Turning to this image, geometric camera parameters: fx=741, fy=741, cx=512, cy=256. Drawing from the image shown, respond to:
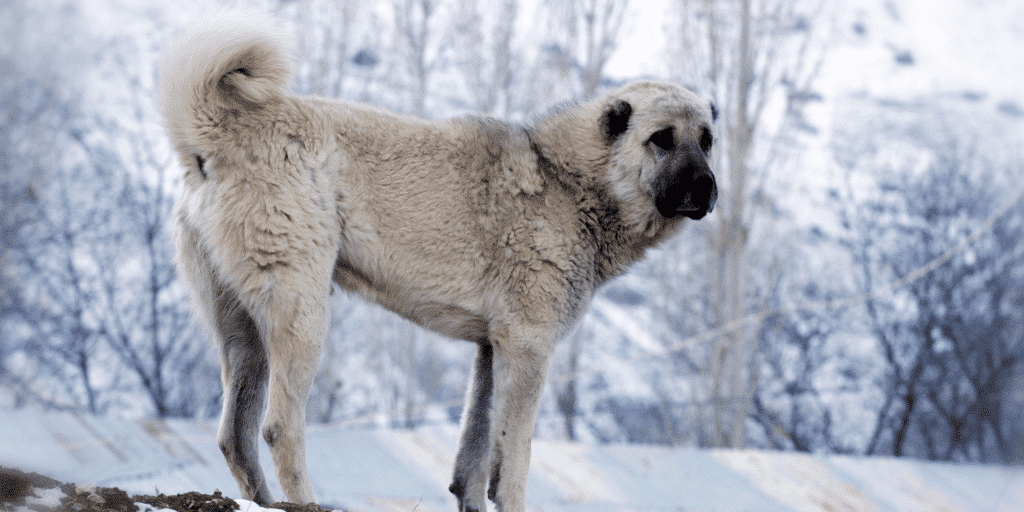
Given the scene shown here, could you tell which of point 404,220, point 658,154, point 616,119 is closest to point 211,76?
point 404,220

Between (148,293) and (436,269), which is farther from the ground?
(436,269)

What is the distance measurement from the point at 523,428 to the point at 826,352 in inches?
632

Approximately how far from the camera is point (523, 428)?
11.2 feet

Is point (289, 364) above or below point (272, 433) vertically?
above

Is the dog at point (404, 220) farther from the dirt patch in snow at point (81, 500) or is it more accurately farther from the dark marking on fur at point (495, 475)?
the dirt patch in snow at point (81, 500)

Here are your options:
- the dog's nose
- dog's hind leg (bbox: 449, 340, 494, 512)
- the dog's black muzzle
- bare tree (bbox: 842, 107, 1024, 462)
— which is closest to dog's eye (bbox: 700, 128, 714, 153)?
the dog's black muzzle

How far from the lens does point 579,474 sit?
229 inches

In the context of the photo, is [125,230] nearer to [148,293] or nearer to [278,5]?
[148,293]

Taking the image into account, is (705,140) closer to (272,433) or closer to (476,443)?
(476,443)

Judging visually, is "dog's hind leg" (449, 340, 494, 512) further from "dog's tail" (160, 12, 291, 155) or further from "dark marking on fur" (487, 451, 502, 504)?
"dog's tail" (160, 12, 291, 155)

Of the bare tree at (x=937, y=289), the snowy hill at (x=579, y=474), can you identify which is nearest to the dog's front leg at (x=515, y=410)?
the snowy hill at (x=579, y=474)

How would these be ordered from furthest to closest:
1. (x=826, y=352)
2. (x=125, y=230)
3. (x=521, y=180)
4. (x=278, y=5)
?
(x=826, y=352) → (x=125, y=230) → (x=278, y=5) → (x=521, y=180)

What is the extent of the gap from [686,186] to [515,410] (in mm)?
1314

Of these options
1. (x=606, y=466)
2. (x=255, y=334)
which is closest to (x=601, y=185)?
(x=255, y=334)
